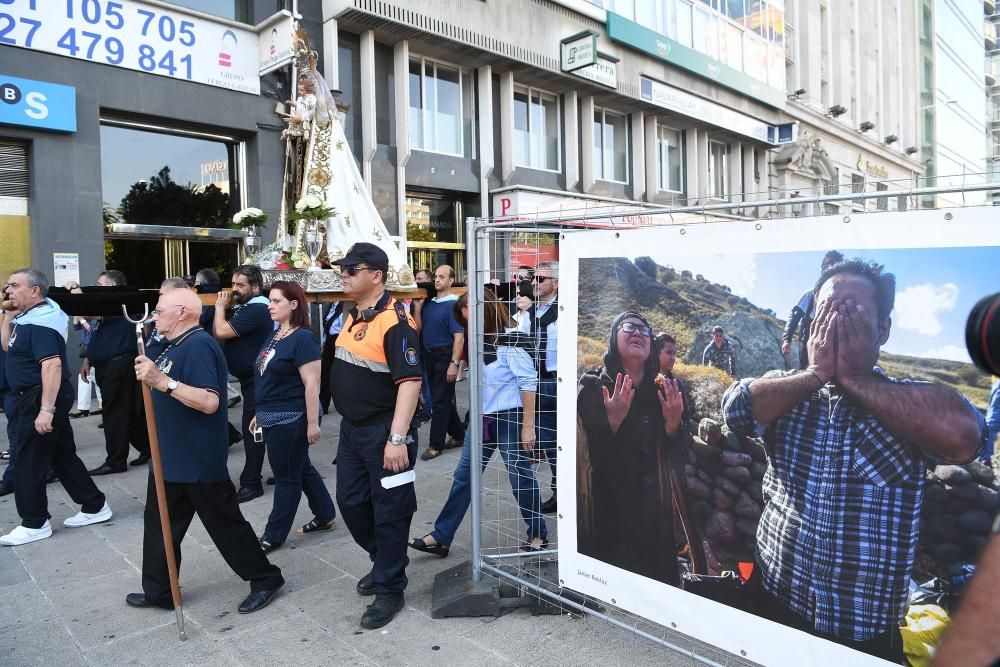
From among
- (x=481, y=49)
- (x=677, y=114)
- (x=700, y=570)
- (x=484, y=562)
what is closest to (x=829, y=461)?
(x=700, y=570)

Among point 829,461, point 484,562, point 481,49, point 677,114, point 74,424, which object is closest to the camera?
point 829,461

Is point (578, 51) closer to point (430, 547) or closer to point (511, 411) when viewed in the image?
point (511, 411)

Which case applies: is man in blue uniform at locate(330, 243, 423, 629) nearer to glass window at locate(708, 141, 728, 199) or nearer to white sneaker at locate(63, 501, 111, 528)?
white sneaker at locate(63, 501, 111, 528)

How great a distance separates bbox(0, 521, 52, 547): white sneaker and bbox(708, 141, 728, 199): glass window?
2452cm

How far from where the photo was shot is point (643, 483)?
3.10 meters

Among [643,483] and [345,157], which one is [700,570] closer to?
[643,483]

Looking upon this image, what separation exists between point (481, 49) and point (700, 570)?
15.7m

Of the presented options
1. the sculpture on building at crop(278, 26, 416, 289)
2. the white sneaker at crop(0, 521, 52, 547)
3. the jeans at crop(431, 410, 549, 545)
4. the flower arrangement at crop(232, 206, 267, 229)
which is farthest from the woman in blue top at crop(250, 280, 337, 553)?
the sculpture on building at crop(278, 26, 416, 289)

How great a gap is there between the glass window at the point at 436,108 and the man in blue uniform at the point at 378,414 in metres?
13.1

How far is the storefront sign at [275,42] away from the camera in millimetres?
12898

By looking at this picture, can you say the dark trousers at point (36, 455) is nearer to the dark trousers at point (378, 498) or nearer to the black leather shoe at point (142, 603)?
the black leather shoe at point (142, 603)

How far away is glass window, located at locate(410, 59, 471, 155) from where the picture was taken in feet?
54.6

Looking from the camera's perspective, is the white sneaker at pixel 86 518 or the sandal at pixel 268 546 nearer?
the sandal at pixel 268 546

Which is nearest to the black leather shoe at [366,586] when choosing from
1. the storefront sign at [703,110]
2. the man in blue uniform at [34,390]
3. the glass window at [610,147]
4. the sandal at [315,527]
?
the sandal at [315,527]
